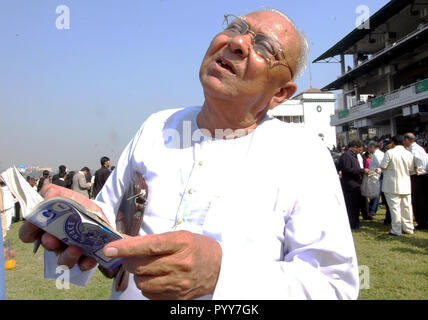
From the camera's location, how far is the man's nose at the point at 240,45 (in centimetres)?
134

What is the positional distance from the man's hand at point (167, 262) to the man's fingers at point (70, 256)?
0.28 m

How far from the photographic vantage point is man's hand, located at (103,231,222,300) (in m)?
0.78

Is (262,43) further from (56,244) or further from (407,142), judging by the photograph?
(407,142)

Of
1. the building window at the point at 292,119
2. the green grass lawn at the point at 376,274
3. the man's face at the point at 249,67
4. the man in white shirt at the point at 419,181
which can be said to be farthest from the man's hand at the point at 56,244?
the building window at the point at 292,119

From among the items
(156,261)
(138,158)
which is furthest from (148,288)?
(138,158)

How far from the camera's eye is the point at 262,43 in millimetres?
1364

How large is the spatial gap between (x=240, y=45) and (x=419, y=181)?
7.29 meters

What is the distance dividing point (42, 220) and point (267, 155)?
0.79m

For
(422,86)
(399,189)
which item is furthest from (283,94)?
(422,86)

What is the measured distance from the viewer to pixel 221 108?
137 cm

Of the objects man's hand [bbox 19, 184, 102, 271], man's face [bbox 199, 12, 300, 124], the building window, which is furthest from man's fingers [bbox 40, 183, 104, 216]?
the building window

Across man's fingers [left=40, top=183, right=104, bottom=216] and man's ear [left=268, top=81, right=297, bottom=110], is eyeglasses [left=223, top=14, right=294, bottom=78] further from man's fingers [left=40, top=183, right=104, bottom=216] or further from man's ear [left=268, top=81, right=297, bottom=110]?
man's fingers [left=40, top=183, right=104, bottom=216]

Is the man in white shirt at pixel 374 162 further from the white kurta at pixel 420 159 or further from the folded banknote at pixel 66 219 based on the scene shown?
the folded banknote at pixel 66 219

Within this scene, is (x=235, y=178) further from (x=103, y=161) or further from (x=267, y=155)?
(x=103, y=161)
